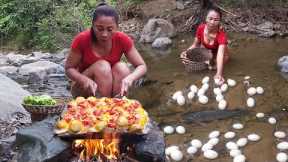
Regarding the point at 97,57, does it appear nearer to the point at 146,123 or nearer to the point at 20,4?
the point at 146,123

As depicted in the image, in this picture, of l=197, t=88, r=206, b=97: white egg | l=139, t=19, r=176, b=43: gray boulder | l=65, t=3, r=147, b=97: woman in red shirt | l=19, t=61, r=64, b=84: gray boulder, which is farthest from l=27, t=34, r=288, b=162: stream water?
l=139, t=19, r=176, b=43: gray boulder

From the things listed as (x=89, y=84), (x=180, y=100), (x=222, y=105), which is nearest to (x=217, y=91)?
(x=222, y=105)

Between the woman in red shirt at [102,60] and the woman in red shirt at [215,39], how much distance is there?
2.46 metres

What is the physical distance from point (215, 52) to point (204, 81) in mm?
1058

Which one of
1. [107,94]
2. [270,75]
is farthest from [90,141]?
[270,75]

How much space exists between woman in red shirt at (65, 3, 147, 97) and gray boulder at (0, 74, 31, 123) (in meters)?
0.79

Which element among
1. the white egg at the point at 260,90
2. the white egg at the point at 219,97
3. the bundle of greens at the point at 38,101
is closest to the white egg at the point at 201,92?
the white egg at the point at 219,97

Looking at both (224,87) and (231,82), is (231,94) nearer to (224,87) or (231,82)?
(224,87)

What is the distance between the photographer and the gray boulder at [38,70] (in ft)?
27.3

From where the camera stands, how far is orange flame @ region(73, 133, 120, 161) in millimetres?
3979

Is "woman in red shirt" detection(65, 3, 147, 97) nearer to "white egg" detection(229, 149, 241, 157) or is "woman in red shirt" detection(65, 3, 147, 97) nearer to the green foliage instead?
"white egg" detection(229, 149, 241, 157)

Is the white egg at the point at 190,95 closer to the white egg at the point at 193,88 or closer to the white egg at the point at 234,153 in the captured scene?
the white egg at the point at 193,88

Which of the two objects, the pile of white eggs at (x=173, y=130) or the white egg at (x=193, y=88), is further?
the white egg at (x=193, y=88)

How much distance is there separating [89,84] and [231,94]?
8.68 ft
